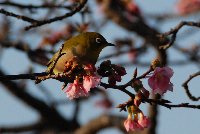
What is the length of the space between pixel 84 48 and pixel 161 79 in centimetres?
119

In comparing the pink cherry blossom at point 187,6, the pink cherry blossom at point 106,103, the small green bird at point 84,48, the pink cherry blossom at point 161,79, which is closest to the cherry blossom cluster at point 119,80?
the pink cherry blossom at point 161,79

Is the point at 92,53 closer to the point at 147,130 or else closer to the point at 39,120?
the point at 147,130

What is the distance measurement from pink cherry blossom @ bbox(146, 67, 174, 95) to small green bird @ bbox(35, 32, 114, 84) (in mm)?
950

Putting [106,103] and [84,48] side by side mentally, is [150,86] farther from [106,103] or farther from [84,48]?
[106,103]

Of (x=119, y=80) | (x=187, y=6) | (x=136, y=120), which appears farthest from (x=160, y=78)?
(x=187, y=6)

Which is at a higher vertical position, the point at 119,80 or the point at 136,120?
Answer: the point at 119,80

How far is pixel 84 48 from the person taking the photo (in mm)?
3236

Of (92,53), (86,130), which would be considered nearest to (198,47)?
(86,130)

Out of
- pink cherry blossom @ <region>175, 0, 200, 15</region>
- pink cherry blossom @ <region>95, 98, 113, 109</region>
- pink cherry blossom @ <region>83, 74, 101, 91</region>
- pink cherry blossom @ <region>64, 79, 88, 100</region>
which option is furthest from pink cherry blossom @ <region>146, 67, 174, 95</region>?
pink cherry blossom @ <region>175, 0, 200, 15</region>

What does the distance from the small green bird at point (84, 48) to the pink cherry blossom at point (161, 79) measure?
95cm

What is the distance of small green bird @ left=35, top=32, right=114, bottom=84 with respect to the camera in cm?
307

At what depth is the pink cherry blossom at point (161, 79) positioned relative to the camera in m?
2.29

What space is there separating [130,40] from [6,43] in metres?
2.75

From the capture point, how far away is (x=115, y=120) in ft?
18.1
